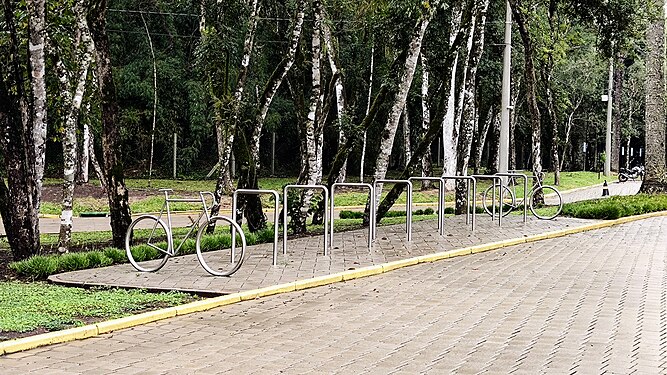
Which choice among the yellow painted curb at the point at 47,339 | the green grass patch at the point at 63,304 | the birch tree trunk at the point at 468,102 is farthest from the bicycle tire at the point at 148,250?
the birch tree trunk at the point at 468,102

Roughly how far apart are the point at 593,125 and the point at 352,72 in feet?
79.2

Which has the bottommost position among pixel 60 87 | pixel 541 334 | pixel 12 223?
pixel 541 334

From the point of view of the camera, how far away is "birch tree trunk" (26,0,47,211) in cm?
1217

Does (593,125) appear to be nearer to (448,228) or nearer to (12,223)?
(448,228)

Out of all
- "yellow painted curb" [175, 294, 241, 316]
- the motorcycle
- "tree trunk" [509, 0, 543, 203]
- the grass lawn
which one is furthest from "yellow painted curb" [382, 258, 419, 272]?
the motorcycle

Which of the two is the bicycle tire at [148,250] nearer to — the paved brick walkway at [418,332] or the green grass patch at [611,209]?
the paved brick walkway at [418,332]

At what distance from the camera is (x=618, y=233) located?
17844 millimetres

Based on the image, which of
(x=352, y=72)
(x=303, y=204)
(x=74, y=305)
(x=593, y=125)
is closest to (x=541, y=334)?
(x=74, y=305)

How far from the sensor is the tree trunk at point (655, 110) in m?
26.0

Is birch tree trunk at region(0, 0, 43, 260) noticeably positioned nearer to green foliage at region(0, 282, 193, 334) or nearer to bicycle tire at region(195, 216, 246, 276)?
green foliage at region(0, 282, 193, 334)

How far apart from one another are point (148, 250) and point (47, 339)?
5.08 metres

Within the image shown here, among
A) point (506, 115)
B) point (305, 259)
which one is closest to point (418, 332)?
point (305, 259)

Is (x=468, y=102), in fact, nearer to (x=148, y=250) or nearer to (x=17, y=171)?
(x=148, y=250)

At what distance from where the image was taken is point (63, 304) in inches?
350
